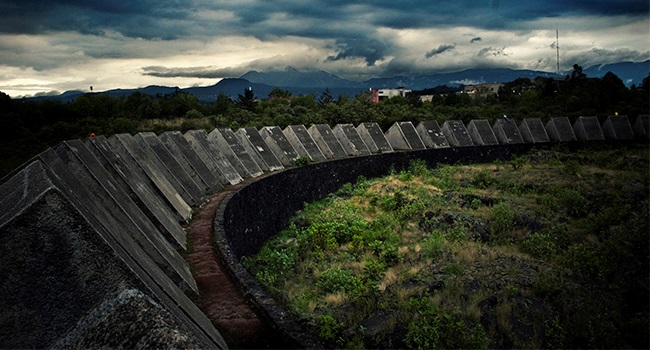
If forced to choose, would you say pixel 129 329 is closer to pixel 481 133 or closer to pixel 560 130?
pixel 481 133

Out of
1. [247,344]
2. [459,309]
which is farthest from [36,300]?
[459,309]

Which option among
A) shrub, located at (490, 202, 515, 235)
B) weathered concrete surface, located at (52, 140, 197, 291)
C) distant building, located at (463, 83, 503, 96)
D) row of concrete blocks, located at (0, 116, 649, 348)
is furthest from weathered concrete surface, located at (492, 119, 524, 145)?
distant building, located at (463, 83, 503, 96)

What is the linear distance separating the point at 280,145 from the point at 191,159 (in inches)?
221

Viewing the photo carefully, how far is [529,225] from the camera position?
38.2ft

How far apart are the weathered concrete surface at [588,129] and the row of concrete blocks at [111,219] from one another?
1922cm

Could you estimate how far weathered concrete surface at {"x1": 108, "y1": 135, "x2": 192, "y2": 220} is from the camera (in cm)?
805

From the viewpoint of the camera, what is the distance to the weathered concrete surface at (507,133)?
26122 millimetres

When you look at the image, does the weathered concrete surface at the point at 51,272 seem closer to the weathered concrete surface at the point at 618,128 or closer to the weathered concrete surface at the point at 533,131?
the weathered concrete surface at the point at 533,131

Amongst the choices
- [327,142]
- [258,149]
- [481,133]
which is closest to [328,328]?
[258,149]

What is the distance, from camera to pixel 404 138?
74.9ft

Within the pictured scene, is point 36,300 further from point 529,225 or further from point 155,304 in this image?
point 529,225

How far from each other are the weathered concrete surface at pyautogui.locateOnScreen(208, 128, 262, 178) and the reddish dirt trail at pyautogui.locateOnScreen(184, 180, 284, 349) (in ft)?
20.8

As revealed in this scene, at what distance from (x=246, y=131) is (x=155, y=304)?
13.8m

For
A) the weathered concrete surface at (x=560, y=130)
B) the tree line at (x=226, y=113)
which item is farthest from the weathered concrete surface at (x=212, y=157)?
the weathered concrete surface at (x=560, y=130)
